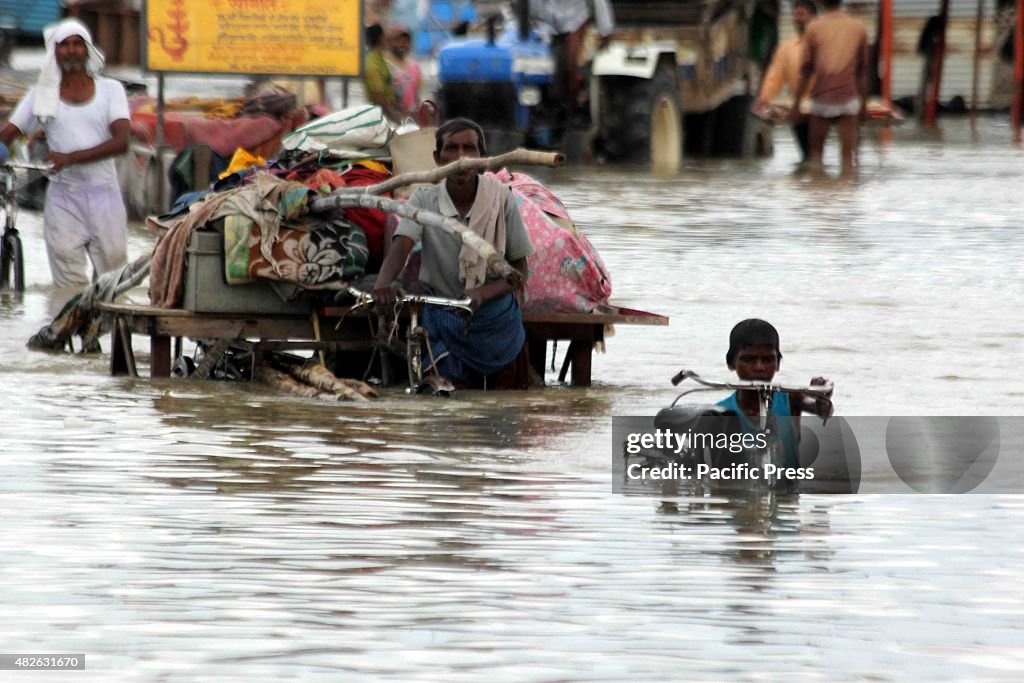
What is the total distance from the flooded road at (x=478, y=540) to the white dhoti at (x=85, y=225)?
0.95 m

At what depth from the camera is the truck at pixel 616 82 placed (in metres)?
20.7

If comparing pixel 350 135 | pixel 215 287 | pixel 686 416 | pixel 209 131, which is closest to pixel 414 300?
pixel 215 287

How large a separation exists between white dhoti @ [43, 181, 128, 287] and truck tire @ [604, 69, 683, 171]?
9929 mm

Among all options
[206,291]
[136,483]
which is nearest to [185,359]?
[206,291]

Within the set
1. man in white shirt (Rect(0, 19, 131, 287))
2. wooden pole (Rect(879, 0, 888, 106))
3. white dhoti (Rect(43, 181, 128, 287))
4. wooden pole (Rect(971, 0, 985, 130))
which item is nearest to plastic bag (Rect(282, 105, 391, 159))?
man in white shirt (Rect(0, 19, 131, 287))

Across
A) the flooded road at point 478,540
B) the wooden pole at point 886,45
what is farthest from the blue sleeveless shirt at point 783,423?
the wooden pole at point 886,45

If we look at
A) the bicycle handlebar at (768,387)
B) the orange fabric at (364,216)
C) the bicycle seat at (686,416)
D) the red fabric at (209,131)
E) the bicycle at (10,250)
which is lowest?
the bicycle at (10,250)

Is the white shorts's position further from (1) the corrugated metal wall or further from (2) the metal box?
(2) the metal box

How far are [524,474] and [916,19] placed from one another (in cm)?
2643

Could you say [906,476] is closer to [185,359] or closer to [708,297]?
[185,359]

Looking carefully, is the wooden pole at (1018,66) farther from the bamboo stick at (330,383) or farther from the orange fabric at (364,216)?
the bamboo stick at (330,383)

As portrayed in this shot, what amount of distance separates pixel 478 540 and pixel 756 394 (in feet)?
3.85

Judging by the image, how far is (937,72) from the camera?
1246 inches

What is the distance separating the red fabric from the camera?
16016 mm
